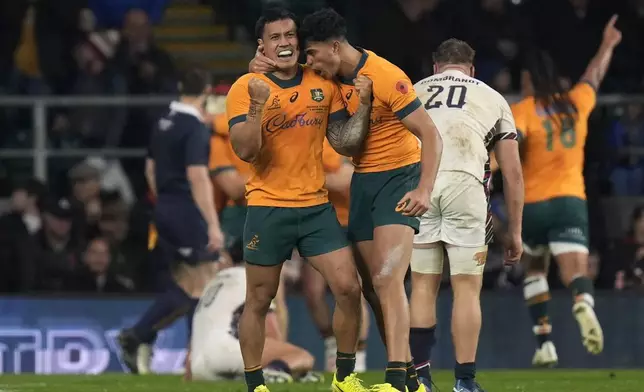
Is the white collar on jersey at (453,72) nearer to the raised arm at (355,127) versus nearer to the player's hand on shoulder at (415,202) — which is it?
the raised arm at (355,127)

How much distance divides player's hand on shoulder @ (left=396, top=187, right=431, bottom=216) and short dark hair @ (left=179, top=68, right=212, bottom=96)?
16.9 ft

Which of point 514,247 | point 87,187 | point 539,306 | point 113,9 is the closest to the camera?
point 514,247

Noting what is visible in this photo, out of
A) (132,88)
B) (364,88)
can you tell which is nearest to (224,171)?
(132,88)

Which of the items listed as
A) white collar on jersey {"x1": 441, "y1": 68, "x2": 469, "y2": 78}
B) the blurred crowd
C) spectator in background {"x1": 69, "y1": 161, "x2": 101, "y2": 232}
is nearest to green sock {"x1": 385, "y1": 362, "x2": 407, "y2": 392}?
white collar on jersey {"x1": 441, "y1": 68, "x2": 469, "y2": 78}

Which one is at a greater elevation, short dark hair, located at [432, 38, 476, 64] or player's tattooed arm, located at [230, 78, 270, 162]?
short dark hair, located at [432, 38, 476, 64]

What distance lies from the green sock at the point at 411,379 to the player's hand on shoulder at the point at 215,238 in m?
4.50

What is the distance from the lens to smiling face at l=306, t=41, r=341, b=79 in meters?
9.66

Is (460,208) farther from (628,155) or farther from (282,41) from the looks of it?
(628,155)

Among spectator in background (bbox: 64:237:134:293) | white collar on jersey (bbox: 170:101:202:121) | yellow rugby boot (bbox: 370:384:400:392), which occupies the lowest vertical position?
yellow rugby boot (bbox: 370:384:400:392)

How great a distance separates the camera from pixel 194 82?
47.1ft

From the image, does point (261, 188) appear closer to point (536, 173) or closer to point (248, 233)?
point (248, 233)

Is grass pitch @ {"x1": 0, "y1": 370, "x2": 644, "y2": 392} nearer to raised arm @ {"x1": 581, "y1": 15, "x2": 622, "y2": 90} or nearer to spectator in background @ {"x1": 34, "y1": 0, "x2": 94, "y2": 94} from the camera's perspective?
raised arm @ {"x1": 581, "y1": 15, "x2": 622, "y2": 90}

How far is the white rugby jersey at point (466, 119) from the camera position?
10219 mm

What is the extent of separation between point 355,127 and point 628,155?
7743 millimetres
